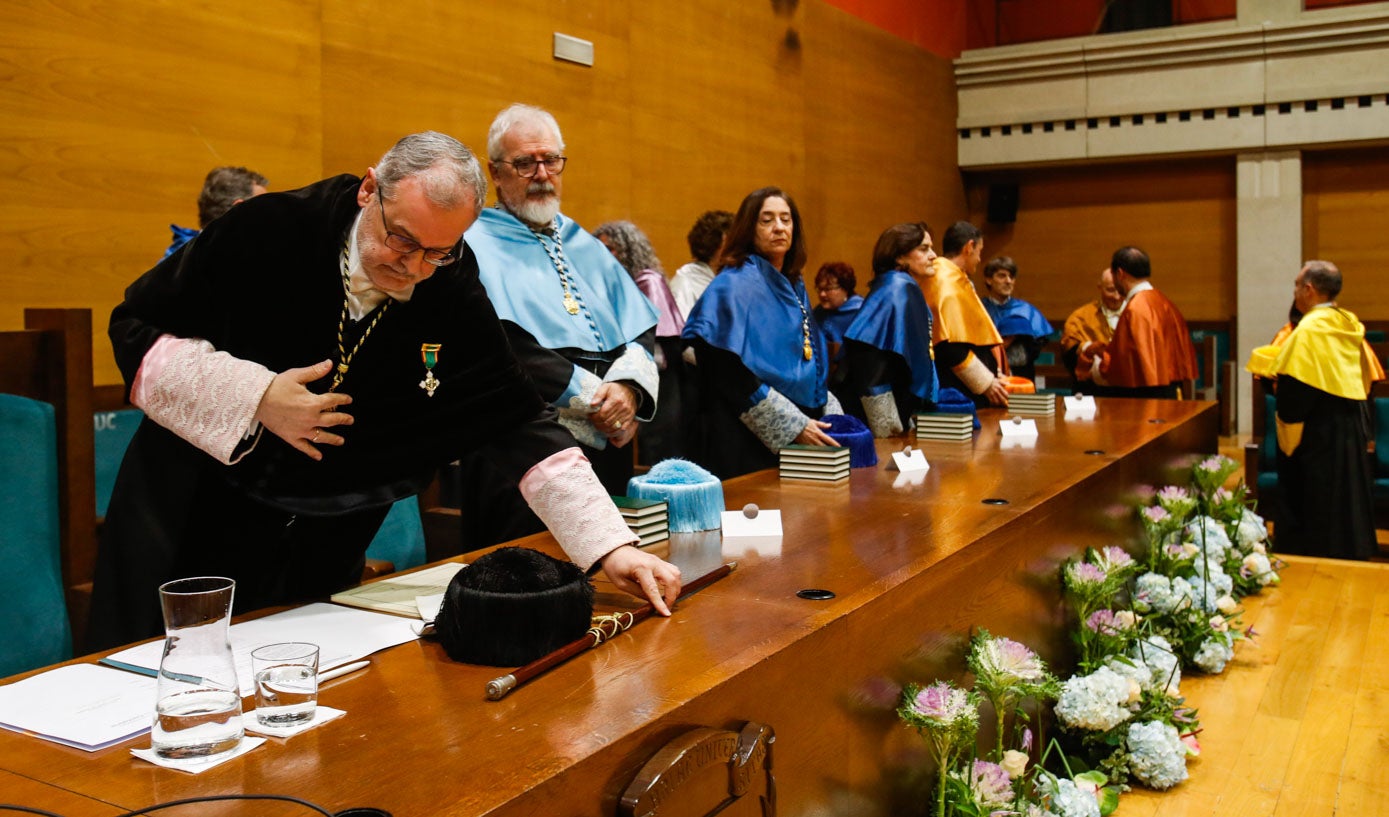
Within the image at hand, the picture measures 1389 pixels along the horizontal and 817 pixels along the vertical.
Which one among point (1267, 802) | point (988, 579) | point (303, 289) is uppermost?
point (303, 289)

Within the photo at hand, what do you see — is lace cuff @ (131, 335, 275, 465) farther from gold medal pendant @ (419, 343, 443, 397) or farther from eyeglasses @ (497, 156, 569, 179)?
eyeglasses @ (497, 156, 569, 179)

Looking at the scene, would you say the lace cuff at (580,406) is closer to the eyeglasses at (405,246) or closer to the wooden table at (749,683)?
the wooden table at (749,683)

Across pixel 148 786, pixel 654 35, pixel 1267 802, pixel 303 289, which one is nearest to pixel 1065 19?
pixel 654 35

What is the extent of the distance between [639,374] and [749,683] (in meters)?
1.46

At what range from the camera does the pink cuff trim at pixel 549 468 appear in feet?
5.86

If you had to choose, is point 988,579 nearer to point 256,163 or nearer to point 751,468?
point 751,468

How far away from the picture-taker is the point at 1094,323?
7605mm

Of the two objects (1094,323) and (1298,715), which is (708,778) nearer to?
(1298,715)

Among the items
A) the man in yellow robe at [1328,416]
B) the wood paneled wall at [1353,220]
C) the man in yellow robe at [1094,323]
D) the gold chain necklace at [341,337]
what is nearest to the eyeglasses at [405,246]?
the gold chain necklace at [341,337]

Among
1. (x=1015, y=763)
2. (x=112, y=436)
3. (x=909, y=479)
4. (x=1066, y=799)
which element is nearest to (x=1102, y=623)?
(x=909, y=479)

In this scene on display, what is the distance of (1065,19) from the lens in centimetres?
1081

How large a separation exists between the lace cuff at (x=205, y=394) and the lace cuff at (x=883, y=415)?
8.40 feet

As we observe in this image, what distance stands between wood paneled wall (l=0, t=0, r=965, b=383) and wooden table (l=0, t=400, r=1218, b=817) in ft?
8.18

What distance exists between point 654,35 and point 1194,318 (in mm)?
6361
